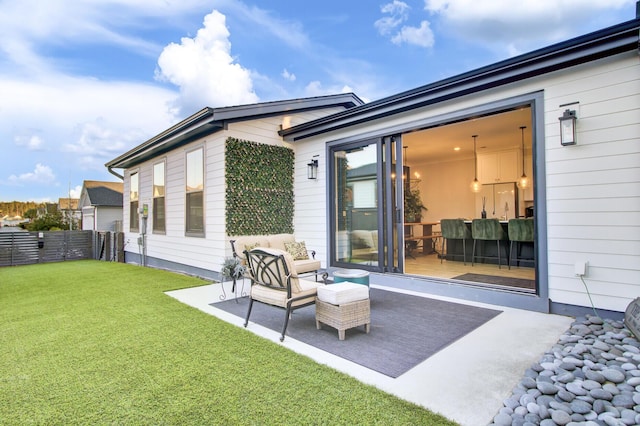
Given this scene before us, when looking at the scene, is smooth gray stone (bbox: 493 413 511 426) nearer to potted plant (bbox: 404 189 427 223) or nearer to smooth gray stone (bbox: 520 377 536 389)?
smooth gray stone (bbox: 520 377 536 389)

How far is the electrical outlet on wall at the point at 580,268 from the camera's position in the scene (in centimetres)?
370


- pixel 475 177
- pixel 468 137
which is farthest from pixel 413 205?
pixel 468 137

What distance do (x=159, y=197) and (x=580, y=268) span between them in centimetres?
925

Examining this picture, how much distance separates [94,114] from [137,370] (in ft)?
39.2

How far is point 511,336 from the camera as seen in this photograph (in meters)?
3.30

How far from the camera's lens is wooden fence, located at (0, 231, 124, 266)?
9812 millimetres

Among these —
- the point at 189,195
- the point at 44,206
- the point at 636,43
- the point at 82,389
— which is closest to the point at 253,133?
the point at 189,195

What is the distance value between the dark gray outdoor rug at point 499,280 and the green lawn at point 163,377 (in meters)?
3.73

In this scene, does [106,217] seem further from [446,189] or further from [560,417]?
[560,417]

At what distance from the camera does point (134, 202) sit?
1063 centimetres

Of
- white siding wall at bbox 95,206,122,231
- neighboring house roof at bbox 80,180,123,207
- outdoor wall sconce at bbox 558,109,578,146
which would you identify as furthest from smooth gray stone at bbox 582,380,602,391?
neighboring house roof at bbox 80,180,123,207

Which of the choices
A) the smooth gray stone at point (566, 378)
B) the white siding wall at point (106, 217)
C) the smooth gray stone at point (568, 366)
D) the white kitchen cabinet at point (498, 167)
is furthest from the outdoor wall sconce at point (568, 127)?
the white siding wall at point (106, 217)

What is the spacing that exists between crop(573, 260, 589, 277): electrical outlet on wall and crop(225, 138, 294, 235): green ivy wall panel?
16.9 ft

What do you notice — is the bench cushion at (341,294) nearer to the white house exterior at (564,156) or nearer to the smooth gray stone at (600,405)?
the smooth gray stone at (600,405)
